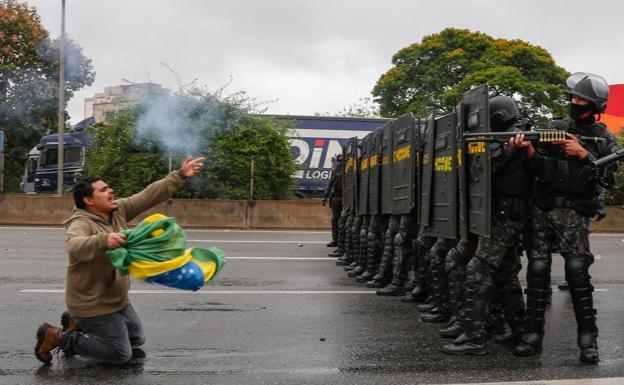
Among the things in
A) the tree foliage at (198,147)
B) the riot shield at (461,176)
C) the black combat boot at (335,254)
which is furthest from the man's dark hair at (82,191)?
the tree foliage at (198,147)

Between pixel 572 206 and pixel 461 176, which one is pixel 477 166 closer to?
pixel 461 176

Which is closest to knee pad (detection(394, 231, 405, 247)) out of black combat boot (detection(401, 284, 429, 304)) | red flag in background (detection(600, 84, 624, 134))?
black combat boot (detection(401, 284, 429, 304))

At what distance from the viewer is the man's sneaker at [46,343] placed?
501 cm

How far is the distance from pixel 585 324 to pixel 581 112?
1.48 m

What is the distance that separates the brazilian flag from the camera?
4.70 metres

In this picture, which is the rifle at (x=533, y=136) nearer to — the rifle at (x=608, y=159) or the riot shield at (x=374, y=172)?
the rifle at (x=608, y=159)

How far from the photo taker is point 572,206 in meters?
5.20

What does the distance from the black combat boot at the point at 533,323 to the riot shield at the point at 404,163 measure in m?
2.13

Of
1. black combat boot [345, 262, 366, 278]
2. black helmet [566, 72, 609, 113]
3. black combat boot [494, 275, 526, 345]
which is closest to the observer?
black helmet [566, 72, 609, 113]

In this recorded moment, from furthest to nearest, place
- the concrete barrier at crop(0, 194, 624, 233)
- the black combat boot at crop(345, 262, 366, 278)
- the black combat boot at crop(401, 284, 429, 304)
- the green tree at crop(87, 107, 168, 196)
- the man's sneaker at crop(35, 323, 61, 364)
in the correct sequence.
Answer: the green tree at crop(87, 107, 168, 196)
the concrete barrier at crop(0, 194, 624, 233)
the black combat boot at crop(345, 262, 366, 278)
the black combat boot at crop(401, 284, 429, 304)
the man's sneaker at crop(35, 323, 61, 364)

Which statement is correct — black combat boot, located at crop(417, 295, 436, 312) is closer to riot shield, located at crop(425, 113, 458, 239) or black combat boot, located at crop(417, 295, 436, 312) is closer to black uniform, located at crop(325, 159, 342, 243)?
riot shield, located at crop(425, 113, 458, 239)

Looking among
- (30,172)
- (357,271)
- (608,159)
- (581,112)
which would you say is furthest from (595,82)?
(30,172)

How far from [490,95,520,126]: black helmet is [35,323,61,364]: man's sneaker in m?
3.40

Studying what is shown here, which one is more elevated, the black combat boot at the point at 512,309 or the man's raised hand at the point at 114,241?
the man's raised hand at the point at 114,241
